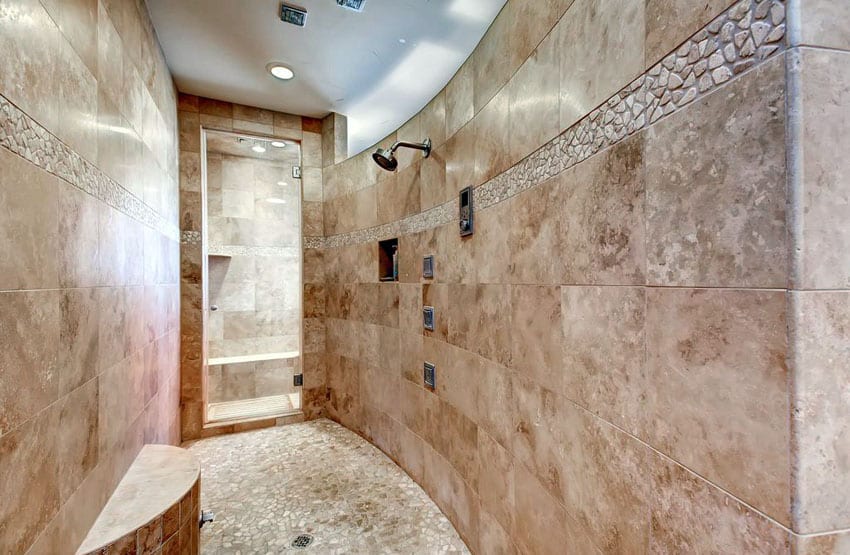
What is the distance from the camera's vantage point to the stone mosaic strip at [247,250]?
4000 mm

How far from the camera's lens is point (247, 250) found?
162 inches

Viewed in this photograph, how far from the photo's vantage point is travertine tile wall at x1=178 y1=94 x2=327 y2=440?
2498 mm

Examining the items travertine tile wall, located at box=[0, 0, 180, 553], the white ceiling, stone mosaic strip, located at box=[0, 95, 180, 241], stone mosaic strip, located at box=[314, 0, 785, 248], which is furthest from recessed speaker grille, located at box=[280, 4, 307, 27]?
stone mosaic strip, located at box=[314, 0, 785, 248]

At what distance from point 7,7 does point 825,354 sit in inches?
61.2

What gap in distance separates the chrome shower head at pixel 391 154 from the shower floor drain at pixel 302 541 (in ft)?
6.22

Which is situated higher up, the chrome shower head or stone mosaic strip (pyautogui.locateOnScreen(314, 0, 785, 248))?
the chrome shower head

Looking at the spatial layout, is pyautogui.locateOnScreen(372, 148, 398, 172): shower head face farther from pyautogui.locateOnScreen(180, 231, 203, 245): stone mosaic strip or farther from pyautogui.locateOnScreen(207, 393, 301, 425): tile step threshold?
pyautogui.locateOnScreen(207, 393, 301, 425): tile step threshold

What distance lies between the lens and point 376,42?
1839mm

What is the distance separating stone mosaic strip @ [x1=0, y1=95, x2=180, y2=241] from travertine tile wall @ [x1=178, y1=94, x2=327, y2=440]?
1.14 m

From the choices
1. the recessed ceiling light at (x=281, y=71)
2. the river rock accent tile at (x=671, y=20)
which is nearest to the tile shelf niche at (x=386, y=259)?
the recessed ceiling light at (x=281, y=71)

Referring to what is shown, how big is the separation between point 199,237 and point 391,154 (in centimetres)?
156

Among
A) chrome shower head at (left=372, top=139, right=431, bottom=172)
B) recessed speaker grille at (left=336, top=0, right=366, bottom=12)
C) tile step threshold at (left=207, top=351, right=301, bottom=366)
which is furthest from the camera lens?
tile step threshold at (left=207, top=351, right=301, bottom=366)

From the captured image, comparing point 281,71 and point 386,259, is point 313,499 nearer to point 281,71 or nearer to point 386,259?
point 386,259

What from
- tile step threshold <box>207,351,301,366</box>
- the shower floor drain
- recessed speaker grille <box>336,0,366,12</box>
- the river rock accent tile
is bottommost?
the shower floor drain
